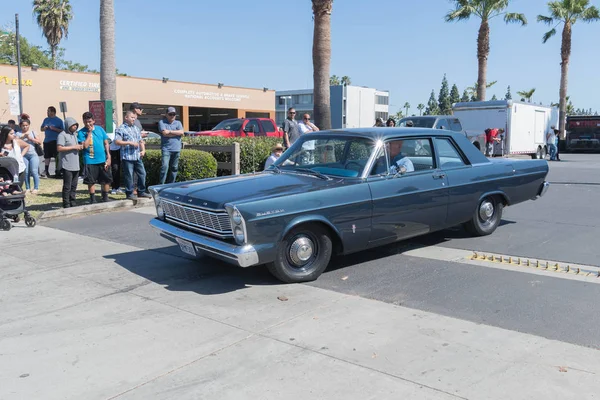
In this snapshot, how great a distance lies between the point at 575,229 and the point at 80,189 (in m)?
10.5

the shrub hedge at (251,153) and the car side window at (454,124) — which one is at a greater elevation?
the car side window at (454,124)

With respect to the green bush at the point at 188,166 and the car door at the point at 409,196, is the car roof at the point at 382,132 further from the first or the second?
the green bush at the point at 188,166

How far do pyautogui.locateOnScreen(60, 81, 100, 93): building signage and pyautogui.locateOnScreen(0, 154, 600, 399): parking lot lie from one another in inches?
1188

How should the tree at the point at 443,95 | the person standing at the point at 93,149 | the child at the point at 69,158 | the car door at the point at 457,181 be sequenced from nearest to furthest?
1. the car door at the point at 457,181
2. the child at the point at 69,158
3. the person standing at the point at 93,149
4. the tree at the point at 443,95

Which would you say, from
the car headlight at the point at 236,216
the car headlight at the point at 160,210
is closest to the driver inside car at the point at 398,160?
→ the car headlight at the point at 236,216

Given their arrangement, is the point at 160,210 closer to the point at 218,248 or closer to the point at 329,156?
the point at 218,248

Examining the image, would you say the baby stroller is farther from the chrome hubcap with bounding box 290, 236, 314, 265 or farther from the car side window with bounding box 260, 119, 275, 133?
the car side window with bounding box 260, 119, 275, 133

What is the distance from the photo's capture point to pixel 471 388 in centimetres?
342

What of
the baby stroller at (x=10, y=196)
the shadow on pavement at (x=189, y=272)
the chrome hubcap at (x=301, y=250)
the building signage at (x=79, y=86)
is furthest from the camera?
the building signage at (x=79, y=86)

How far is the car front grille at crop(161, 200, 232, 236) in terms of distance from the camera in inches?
211

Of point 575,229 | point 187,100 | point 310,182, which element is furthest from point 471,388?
point 187,100

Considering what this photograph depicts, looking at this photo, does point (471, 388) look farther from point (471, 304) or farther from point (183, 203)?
point (183, 203)

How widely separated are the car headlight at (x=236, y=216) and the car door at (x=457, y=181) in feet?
9.88

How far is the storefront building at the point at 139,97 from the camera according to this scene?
32188 mm
